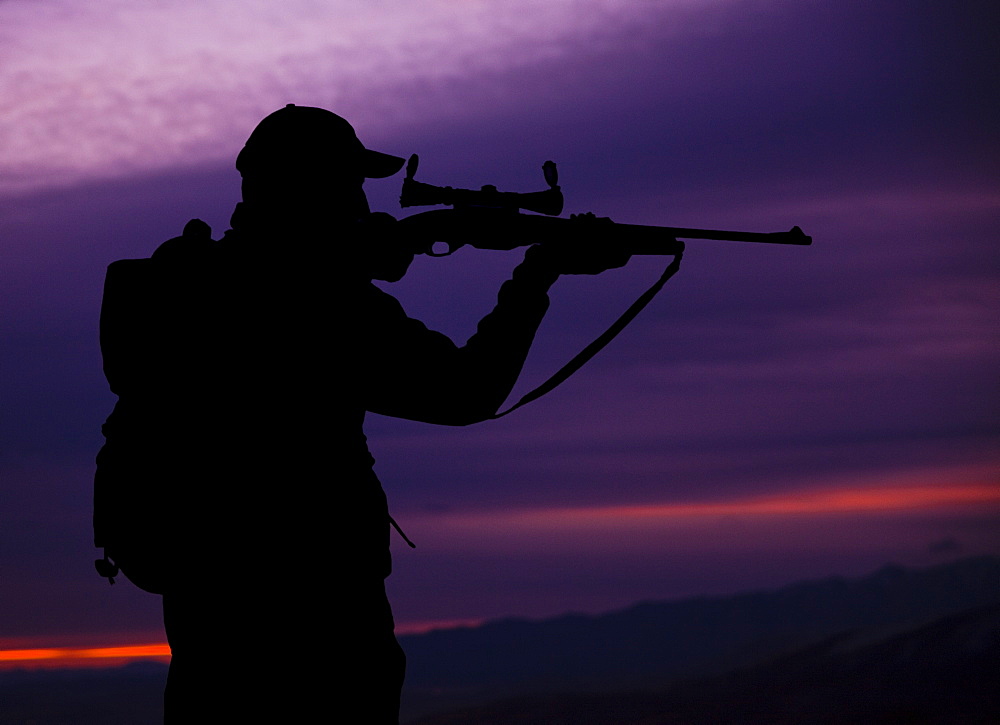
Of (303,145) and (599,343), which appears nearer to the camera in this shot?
(303,145)

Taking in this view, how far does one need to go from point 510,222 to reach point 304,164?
82.1 inches

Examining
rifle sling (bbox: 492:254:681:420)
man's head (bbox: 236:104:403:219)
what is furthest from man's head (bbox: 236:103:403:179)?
rifle sling (bbox: 492:254:681:420)

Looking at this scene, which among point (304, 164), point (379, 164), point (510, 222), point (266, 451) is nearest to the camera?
point (266, 451)

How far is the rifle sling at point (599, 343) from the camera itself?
6086mm

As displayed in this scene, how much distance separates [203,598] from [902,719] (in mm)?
37989

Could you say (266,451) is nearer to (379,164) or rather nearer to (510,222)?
(379,164)

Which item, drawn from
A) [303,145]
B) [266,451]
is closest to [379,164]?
[303,145]

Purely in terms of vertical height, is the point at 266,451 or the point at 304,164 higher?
the point at 304,164

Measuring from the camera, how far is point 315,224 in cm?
→ 517

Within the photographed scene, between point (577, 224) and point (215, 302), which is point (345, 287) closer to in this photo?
point (215, 302)

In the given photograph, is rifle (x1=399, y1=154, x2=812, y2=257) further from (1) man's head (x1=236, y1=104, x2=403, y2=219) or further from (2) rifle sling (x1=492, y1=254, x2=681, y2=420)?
(1) man's head (x1=236, y1=104, x2=403, y2=219)

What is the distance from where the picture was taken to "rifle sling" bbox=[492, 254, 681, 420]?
6086mm

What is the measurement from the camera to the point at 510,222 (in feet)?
23.1

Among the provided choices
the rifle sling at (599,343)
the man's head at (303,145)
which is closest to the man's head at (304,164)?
the man's head at (303,145)
